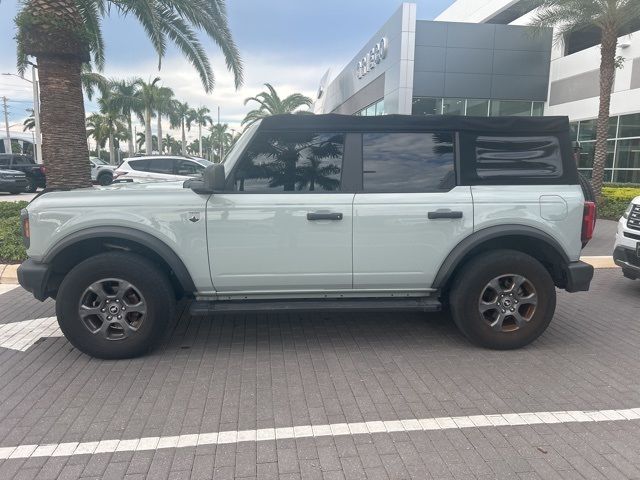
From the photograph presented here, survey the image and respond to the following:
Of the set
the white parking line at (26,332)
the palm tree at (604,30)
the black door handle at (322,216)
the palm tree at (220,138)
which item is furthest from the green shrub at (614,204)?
the palm tree at (220,138)

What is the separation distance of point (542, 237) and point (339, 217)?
5.62ft

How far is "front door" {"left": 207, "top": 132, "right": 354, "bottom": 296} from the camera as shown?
3893 millimetres

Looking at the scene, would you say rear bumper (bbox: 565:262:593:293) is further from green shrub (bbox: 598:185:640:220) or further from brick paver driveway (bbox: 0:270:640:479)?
green shrub (bbox: 598:185:640:220)

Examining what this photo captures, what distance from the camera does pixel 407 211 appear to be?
13.0 ft

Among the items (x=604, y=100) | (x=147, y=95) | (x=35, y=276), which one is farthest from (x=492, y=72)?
(x=147, y=95)

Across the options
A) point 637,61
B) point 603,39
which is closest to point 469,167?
point 603,39

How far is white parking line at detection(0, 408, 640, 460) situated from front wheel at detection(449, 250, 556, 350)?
1028mm

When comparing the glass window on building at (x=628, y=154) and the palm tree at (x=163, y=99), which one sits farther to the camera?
the palm tree at (x=163, y=99)

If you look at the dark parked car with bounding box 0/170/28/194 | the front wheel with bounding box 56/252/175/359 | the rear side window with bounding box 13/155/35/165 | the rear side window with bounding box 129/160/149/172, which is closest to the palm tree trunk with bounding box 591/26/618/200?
the rear side window with bounding box 129/160/149/172

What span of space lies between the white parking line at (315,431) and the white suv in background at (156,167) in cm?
1277

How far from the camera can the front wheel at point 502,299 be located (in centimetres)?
406

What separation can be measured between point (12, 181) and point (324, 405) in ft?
70.0

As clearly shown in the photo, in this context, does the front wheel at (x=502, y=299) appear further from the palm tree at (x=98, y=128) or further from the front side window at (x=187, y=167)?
the palm tree at (x=98, y=128)

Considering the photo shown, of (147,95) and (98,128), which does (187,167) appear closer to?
(147,95)
